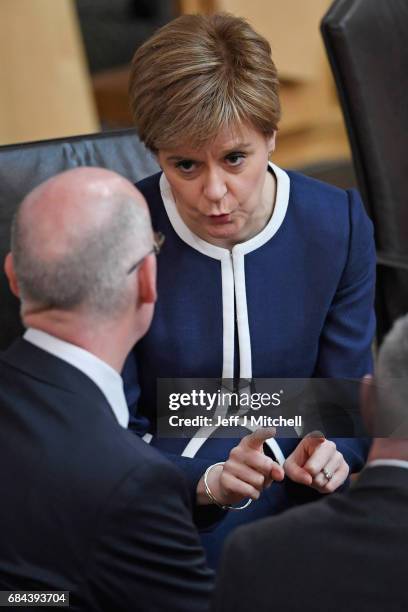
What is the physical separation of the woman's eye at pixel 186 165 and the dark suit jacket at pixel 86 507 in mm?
438

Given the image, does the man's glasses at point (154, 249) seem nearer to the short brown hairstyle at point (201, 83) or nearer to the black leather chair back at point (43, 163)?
the short brown hairstyle at point (201, 83)

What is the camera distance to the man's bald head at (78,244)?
122 cm

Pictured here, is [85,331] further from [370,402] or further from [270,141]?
[270,141]

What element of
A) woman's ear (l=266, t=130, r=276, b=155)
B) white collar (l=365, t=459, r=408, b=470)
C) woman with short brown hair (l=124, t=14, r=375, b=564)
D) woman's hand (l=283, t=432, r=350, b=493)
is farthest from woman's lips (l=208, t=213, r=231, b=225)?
white collar (l=365, t=459, r=408, b=470)

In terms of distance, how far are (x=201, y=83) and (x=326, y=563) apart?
736 mm

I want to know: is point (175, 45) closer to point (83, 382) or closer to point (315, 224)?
point (315, 224)

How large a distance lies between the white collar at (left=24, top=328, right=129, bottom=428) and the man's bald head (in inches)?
1.7

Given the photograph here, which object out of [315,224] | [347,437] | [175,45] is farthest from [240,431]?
[175,45]

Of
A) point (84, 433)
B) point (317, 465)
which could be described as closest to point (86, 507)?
point (84, 433)

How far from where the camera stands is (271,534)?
3.64ft

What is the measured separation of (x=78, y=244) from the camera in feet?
4.01

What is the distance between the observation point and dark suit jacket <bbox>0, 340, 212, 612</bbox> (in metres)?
1.17

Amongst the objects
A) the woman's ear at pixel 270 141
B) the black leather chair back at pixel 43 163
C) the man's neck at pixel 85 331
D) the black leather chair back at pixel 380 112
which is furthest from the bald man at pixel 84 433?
the black leather chair back at pixel 380 112

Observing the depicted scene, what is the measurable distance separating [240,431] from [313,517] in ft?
2.00
